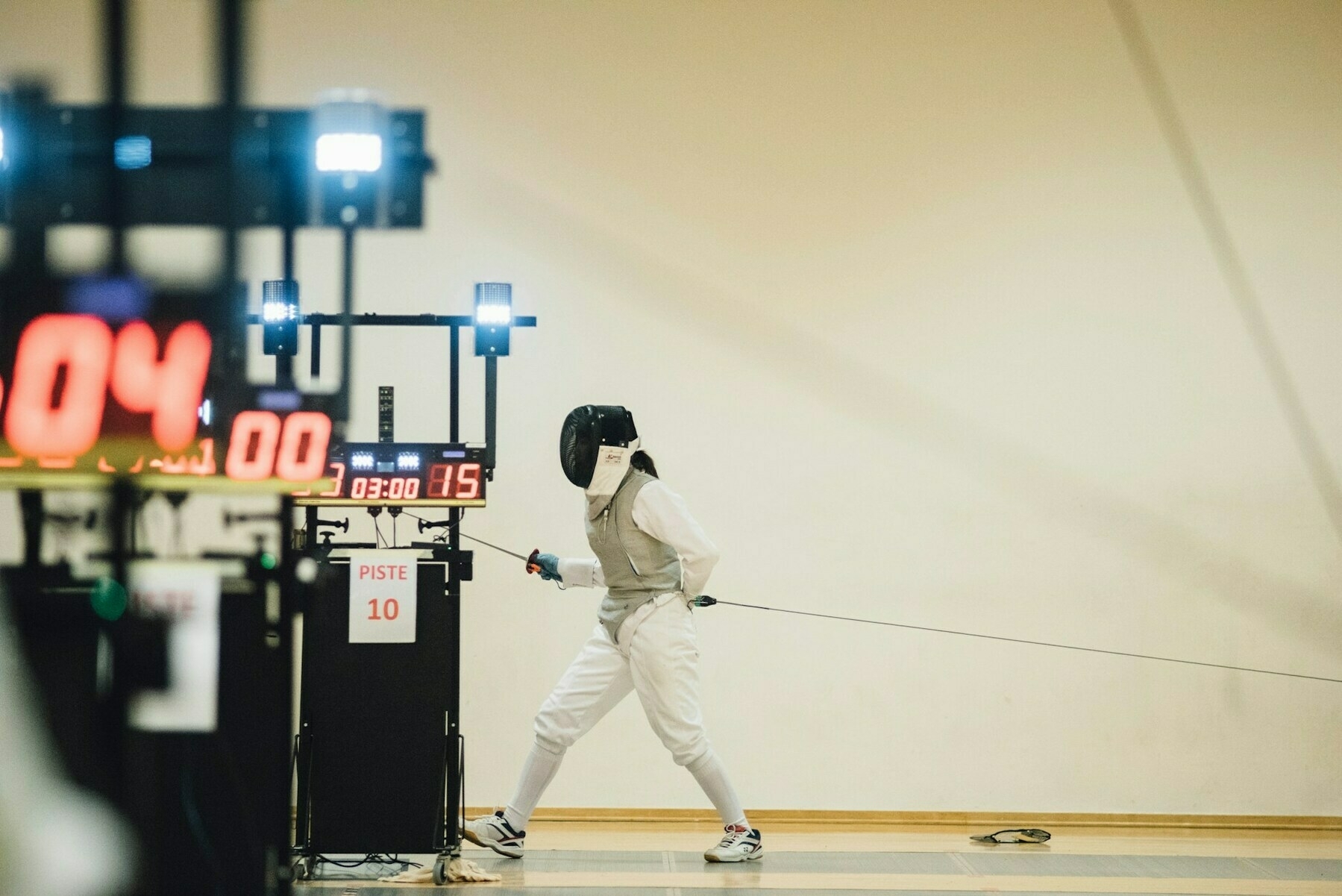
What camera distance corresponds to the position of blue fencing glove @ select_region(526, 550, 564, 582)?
385 cm

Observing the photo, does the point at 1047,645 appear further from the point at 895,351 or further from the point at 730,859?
the point at 730,859

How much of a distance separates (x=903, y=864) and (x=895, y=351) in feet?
6.42

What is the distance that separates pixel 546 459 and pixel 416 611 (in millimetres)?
1290

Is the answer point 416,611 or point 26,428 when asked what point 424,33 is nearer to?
point 416,611

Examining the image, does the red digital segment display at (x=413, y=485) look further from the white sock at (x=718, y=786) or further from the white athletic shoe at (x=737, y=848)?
the white athletic shoe at (x=737, y=848)

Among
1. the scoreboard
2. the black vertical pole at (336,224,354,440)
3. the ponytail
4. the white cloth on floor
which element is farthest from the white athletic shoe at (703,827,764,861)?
the black vertical pole at (336,224,354,440)

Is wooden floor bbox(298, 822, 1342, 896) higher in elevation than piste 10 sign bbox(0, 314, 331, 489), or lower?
lower

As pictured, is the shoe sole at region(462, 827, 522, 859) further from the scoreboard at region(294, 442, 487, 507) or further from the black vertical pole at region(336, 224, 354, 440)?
the black vertical pole at region(336, 224, 354, 440)

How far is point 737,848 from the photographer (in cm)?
380

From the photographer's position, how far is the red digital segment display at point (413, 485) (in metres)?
3.33

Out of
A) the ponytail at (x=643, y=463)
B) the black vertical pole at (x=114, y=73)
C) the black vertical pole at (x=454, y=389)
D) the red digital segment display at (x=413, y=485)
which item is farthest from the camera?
the ponytail at (x=643, y=463)

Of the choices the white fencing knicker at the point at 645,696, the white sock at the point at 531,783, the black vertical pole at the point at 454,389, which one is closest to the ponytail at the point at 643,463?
the white fencing knicker at the point at 645,696

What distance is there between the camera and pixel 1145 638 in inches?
186

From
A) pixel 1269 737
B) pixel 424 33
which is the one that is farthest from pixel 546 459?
pixel 1269 737
